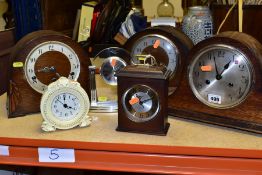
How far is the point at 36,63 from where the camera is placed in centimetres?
98

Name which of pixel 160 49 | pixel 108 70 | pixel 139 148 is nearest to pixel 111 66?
pixel 108 70

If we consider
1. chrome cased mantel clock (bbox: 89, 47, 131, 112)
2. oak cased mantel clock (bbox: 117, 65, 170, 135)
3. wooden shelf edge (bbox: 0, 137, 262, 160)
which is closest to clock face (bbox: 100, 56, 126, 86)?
chrome cased mantel clock (bbox: 89, 47, 131, 112)

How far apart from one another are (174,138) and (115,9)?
104 cm

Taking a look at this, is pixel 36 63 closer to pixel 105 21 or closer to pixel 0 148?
pixel 0 148

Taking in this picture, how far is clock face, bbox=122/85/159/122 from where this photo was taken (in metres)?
0.87

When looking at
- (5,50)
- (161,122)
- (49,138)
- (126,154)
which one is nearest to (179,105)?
(161,122)

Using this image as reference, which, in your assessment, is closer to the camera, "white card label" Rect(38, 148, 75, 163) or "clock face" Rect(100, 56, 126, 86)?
"white card label" Rect(38, 148, 75, 163)

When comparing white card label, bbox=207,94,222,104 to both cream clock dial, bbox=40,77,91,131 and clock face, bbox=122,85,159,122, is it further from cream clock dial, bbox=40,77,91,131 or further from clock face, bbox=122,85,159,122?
cream clock dial, bbox=40,77,91,131

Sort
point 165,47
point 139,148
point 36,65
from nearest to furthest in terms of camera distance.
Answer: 1. point 139,148
2. point 36,65
3. point 165,47

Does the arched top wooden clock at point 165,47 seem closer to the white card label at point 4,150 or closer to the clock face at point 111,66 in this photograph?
the clock face at point 111,66

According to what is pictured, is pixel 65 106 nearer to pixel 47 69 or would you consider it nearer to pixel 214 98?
pixel 47 69

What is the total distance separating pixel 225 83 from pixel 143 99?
0.21m

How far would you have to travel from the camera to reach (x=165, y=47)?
1.09m

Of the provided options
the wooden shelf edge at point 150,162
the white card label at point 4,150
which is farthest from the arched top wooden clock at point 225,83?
the white card label at point 4,150
